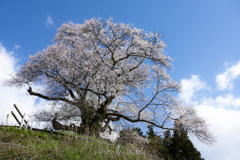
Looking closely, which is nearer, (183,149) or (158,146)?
(158,146)

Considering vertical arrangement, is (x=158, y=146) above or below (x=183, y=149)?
below

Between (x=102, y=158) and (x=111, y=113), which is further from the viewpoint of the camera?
(x=111, y=113)

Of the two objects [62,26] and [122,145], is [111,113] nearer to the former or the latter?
[122,145]

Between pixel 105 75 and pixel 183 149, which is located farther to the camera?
pixel 183 149

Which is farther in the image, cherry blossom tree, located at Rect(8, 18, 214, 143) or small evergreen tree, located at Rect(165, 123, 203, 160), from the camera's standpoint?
small evergreen tree, located at Rect(165, 123, 203, 160)

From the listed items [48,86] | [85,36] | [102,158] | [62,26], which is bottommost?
[102,158]

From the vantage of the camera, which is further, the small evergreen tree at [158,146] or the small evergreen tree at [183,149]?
the small evergreen tree at [183,149]

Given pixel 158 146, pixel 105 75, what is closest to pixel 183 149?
pixel 158 146

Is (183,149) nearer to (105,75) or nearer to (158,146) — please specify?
(158,146)

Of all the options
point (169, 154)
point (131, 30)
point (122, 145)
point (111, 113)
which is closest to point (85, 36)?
point (131, 30)

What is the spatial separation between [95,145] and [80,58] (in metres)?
9.22

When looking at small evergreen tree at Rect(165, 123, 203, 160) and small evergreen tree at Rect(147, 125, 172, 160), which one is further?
small evergreen tree at Rect(165, 123, 203, 160)

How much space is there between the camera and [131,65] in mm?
16297

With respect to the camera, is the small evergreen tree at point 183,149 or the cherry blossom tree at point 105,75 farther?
the small evergreen tree at point 183,149
